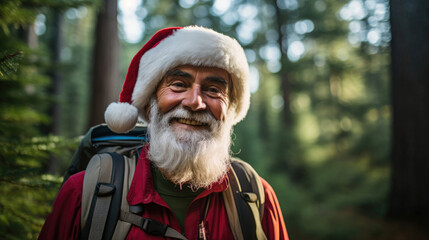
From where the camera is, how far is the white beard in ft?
5.72

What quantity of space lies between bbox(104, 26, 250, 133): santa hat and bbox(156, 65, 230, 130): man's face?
0.21 feet

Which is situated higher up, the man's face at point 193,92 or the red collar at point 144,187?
the man's face at point 193,92

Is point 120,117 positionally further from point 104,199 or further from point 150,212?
point 150,212

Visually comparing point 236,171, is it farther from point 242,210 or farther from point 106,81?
point 106,81

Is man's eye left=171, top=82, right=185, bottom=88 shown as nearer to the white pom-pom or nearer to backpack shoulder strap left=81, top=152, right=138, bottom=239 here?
the white pom-pom

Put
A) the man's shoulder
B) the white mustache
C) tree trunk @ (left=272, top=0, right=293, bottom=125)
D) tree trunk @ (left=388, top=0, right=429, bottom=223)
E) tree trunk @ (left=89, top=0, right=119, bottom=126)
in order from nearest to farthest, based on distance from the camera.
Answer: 1. the man's shoulder
2. the white mustache
3. tree trunk @ (left=89, top=0, right=119, bottom=126)
4. tree trunk @ (left=388, top=0, right=429, bottom=223)
5. tree trunk @ (left=272, top=0, right=293, bottom=125)

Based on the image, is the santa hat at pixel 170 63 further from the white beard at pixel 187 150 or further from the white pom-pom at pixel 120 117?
the white beard at pixel 187 150

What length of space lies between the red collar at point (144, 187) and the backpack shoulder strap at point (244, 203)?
8 cm

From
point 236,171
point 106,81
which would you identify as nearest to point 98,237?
point 236,171

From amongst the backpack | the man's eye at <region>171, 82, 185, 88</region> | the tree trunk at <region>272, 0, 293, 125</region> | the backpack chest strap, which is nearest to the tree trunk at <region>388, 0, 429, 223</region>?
the backpack

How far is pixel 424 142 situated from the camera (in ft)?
17.2

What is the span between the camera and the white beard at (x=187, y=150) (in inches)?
68.6

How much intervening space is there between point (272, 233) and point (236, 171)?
0.52 meters

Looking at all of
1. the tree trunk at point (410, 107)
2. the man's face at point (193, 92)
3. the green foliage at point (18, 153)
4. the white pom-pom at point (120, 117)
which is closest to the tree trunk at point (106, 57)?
the green foliage at point (18, 153)
